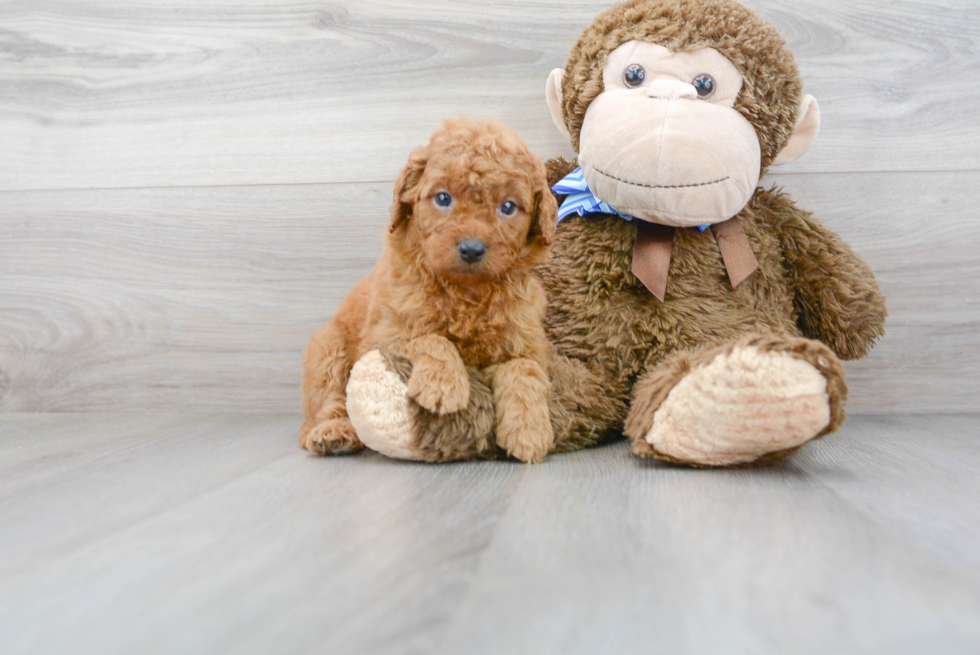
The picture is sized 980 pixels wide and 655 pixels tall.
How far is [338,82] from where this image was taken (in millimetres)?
1325

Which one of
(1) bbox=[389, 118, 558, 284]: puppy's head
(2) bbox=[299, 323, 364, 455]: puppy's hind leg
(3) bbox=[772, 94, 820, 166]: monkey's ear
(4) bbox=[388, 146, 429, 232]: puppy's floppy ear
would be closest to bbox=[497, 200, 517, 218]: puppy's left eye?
(1) bbox=[389, 118, 558, 284]: puppy's head

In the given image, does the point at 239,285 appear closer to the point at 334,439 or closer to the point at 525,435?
the point at 334,439

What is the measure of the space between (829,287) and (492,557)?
734mm

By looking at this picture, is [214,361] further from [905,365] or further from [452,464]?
[905,365]

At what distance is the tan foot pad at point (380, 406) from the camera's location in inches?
33.5

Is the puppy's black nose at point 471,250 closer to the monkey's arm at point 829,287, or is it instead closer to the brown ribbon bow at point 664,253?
the brown ribbon bow at point 664,253

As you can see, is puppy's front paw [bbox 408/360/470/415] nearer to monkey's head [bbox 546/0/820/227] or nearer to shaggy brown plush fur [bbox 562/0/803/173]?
monkey's head [bbox 546/0/820/227]

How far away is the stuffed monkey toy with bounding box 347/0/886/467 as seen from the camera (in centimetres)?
85

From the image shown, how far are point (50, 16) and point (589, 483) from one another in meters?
1.35

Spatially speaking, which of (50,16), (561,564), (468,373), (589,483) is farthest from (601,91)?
(50,16)

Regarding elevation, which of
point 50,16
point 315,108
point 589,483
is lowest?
point 589,483

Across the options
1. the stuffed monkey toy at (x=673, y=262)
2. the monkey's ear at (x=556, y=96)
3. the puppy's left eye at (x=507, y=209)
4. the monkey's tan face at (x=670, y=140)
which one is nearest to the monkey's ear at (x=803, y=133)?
the stuffed monkey toy at (x=673, y=262)

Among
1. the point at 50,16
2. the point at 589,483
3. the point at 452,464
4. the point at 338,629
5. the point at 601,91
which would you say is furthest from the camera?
the point at 50,16

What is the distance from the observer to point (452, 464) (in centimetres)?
89
